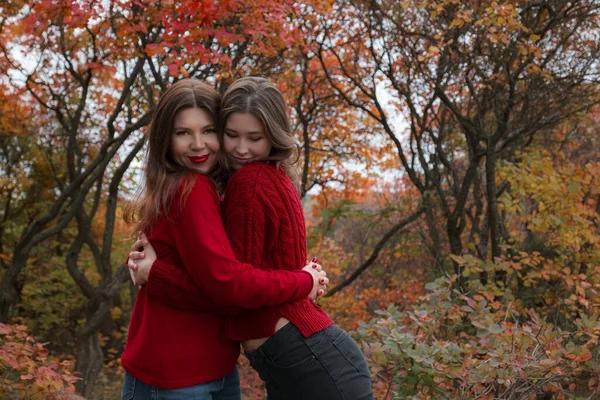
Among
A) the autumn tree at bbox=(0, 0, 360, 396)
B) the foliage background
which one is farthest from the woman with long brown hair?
the autumn tree at bbox=(0, 0, 360, 396)

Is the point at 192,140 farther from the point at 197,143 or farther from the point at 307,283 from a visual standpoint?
the point at 307,283

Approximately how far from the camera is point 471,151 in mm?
8188

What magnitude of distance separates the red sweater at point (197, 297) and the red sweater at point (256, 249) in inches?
0.6

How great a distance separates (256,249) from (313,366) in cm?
43

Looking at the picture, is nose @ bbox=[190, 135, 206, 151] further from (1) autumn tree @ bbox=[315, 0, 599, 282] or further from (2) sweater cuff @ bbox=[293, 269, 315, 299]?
(1) autumn tree @ bbox=[315, 0, 599, 282]

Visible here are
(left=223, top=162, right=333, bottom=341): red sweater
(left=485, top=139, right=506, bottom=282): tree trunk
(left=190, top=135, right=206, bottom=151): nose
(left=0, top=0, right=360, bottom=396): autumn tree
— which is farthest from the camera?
(left=485, top=139, right=506, bottom=282): tree trunk

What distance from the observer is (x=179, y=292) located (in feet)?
7.30

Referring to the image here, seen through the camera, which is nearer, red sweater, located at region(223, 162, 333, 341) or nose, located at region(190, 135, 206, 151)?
red sweater, located at region(223, 162, 333, 341)

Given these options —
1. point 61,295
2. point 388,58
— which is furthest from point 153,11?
point 61,295

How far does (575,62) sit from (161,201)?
20.0ft

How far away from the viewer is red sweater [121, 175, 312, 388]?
2.14 metres

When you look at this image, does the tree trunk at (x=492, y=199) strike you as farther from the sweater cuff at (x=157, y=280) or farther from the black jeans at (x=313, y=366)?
the sweater cuff at (x=157, y=280)

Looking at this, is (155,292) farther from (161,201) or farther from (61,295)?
(61,295)

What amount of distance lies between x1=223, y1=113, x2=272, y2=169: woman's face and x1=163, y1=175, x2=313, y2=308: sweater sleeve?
0.21 metres
